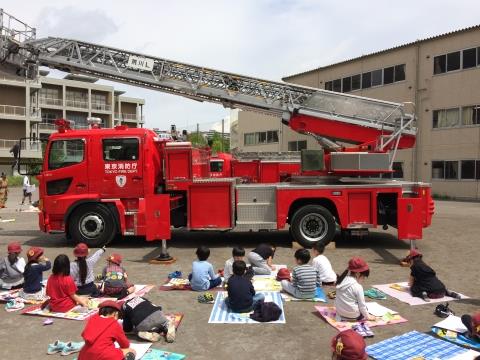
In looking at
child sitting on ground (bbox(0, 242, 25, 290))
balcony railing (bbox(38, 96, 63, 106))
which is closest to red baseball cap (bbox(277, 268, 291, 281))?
child sitting on ground (bbox(0, 242, 25, 290))

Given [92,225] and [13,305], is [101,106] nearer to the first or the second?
[92,225]

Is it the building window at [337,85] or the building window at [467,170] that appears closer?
the building window at [467,170]

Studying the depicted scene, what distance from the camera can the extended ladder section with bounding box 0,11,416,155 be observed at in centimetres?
1223

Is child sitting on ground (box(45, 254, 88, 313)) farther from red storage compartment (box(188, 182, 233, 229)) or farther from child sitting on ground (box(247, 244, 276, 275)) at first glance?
red storage compartment (box(188, 182, 233, 229))

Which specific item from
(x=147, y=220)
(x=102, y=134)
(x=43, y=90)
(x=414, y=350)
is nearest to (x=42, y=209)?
(x=102, y=134)

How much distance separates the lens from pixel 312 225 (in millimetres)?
10648

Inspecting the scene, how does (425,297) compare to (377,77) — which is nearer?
(425,297)

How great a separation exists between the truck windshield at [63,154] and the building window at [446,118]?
23213 millimetres

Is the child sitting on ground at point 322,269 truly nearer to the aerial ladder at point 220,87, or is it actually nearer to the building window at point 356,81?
the aerial ladder at point 220,87

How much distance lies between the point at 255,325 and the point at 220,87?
27.6 feet

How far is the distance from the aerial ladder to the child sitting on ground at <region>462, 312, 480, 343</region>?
6706 millimetres

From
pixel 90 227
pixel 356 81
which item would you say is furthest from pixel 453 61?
pixel 90 227

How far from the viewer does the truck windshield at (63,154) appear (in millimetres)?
10789

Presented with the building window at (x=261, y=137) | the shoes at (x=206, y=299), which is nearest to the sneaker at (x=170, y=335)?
the shoes at (x=206, y=299)
